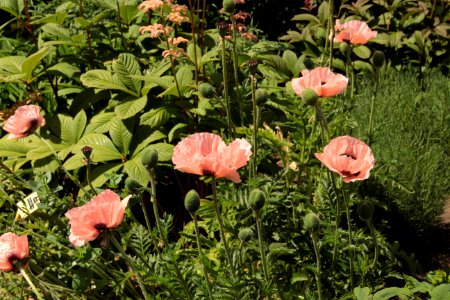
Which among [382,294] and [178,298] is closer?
[382,294]

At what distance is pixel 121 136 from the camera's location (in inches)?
87.4

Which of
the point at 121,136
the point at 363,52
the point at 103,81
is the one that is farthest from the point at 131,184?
the point at 363,52

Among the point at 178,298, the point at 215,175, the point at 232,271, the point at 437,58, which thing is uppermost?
the point at 215,175

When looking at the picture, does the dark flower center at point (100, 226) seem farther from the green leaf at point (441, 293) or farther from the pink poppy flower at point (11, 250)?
the green leaf at point (441, 293)

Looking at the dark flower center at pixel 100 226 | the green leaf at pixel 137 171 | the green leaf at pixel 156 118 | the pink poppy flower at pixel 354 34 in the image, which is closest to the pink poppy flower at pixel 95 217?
the dark flower center at pixel 100 226

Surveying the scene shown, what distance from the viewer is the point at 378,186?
227 centimetres

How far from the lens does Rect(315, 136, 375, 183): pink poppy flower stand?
1.26m

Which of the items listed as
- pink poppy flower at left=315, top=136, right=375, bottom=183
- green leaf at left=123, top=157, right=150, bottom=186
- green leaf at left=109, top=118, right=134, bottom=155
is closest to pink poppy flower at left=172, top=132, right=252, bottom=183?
pink poppy flower at left=315, top=136, right=375, bottom=183

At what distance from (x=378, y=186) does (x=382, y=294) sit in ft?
3.47

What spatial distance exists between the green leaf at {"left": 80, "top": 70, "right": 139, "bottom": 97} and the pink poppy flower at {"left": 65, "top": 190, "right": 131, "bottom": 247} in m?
1.15

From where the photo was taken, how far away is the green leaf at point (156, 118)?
2.27m

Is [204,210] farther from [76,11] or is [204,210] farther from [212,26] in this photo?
[212,26]

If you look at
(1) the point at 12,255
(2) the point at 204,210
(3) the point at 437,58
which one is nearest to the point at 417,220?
(2) the point at 204,210

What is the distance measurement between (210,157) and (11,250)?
1.65ft
